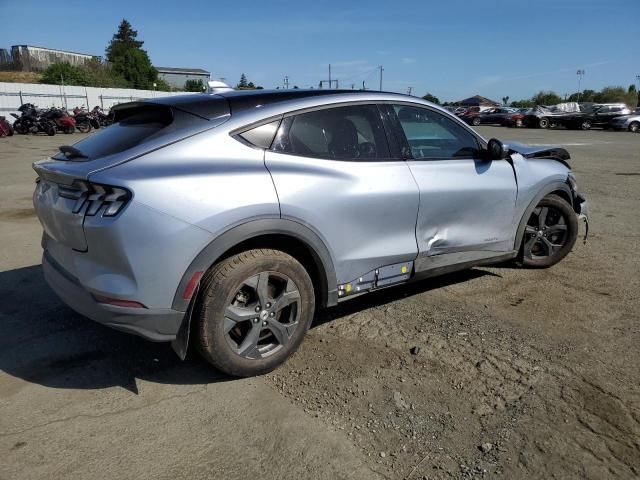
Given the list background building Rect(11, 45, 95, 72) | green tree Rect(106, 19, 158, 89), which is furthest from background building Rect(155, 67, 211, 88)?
background building Rect(11, 45, 95, 72)

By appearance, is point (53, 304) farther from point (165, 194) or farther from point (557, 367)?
point (557, 367)

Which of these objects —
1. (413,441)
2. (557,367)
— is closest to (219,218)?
(413,441)

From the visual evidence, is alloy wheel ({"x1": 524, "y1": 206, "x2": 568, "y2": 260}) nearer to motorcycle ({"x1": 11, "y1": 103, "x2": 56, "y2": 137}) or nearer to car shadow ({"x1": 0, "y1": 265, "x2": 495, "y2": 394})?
car shadow ({"x1": 0, "y1": 265, "x2": 495, "y2": 394})

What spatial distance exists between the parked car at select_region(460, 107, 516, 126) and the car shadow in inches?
1548

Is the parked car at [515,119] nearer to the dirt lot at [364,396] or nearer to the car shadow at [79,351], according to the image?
the dirt lot at [364,396]

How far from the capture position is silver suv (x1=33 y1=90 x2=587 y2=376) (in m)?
2.67

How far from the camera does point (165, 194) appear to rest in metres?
2.63

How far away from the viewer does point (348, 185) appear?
3.29 m

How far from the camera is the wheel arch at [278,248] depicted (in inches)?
109

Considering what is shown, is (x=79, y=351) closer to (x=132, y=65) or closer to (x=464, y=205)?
(x=464, y=205)

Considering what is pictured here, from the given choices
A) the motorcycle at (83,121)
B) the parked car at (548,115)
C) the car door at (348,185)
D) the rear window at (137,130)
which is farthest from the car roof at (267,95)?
the parked car at (548,115)

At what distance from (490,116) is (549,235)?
39295mm

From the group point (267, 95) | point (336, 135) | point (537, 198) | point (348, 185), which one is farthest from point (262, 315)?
point (537, 198)

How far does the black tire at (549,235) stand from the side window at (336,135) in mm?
2054
